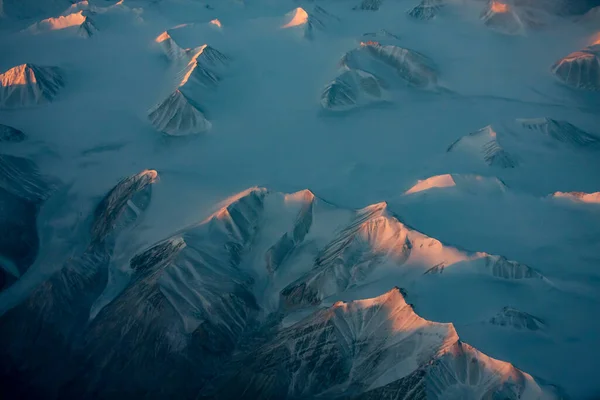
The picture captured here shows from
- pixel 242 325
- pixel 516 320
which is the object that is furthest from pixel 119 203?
pixel 516 320

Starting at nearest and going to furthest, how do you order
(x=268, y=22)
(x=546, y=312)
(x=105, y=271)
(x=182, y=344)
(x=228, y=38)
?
(x=546, y=312) < (x=182, y=344) < (x=105, y=271) < (x=228, y=38) < (x=268, y=22)

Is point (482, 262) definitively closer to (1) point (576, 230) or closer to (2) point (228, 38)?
(1) point (576, 230)

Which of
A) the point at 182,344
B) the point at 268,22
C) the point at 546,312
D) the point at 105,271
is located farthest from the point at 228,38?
the point at 546,312

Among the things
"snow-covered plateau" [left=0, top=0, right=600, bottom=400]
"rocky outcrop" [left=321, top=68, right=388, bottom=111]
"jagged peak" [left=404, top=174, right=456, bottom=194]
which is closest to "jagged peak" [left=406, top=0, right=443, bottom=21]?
"snow-covered plateau" [left=0, top=0, right=600, bottom=400]

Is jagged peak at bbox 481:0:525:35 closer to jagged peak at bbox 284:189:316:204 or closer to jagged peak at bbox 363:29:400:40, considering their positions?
jagged peak at bbox 363:29:400:40

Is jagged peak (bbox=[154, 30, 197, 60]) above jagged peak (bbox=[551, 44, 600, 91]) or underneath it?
above

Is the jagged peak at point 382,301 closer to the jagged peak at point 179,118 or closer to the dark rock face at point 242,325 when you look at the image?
the dark rock face at point 242,325
